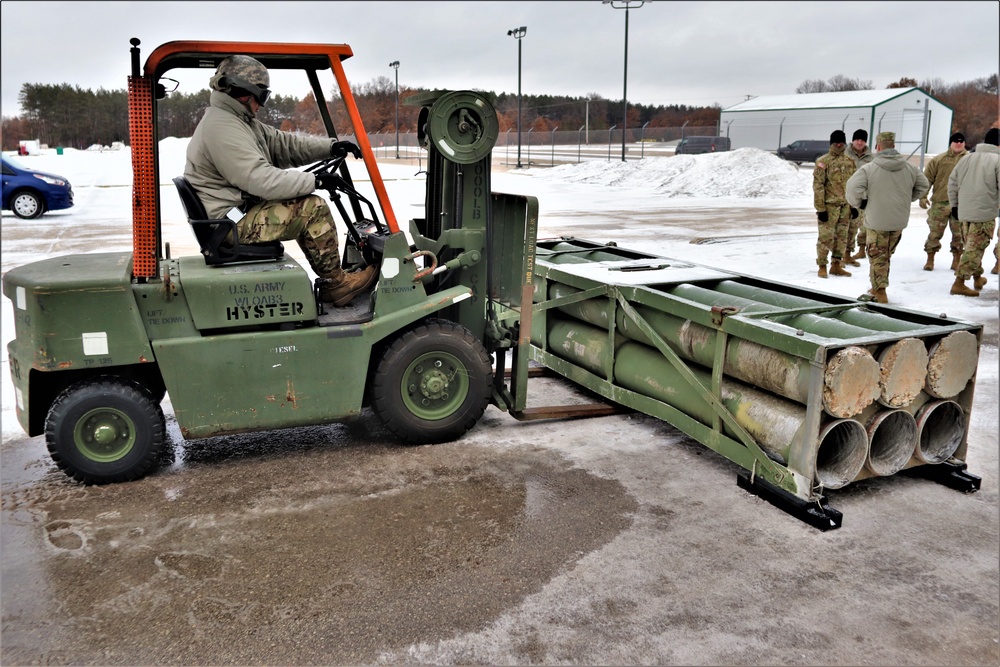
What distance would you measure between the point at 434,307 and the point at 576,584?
209cm

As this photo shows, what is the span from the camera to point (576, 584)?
147 inches

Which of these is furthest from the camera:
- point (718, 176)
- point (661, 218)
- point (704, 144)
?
point (704, 144)

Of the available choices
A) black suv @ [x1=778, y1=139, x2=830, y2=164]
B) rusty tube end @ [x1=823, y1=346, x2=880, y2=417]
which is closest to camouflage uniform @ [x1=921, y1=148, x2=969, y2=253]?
rusty tube end @ [x1=823, y1=346, x2=880, y2=417]

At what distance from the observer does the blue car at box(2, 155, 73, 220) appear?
61.0ft

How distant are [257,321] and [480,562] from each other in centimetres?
195

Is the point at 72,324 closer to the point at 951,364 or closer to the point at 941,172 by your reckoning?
the point at 951,364

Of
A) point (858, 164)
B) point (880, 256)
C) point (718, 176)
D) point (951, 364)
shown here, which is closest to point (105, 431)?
point (951, 364)

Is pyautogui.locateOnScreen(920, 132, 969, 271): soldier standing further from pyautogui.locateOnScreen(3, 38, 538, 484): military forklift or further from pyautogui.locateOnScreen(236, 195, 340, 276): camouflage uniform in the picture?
pyautogui.locateOnScreen(236, 195, 340, 276): camouflage uniform

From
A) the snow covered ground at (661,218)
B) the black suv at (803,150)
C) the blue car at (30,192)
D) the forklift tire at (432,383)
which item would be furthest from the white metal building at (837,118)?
the forklift tire at (432,383)

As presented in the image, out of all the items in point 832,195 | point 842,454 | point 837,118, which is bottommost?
point 842,454

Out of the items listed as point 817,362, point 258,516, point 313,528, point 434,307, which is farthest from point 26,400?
point 817,362

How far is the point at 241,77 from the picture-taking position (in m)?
4.75

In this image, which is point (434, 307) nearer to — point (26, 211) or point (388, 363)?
point (388, 363)

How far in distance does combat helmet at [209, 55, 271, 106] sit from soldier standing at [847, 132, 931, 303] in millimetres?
7625
